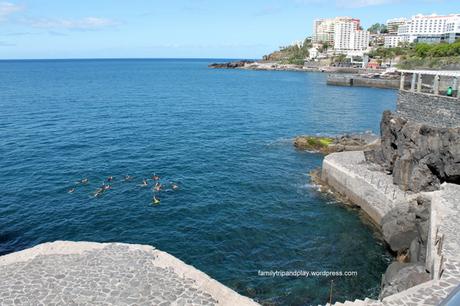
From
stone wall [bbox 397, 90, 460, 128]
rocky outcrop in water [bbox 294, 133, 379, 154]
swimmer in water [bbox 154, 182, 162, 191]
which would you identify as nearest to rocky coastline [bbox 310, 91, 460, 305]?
stone wall [bbox 397, 90, 460, 128]

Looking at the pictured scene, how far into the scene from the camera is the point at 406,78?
34125 millimetres

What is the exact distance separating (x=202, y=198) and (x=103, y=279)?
15.5 meters

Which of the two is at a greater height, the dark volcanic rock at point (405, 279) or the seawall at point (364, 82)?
the seawall at point (364, 82)

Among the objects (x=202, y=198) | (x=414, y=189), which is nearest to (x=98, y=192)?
(x=202, y=198)

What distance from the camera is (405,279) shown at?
16938mm

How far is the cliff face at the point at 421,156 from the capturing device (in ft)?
84.2

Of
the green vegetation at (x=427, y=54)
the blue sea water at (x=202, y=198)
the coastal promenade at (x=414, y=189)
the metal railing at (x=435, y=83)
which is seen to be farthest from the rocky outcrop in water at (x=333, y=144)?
the green vegetation at (x=427, y=54)

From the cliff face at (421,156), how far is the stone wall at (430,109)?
649mm

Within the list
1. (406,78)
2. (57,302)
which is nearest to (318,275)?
(57,302)

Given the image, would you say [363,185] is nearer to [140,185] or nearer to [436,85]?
[436,85]

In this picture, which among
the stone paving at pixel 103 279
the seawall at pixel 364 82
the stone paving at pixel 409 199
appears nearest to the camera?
the stone paving at pixel 409 199

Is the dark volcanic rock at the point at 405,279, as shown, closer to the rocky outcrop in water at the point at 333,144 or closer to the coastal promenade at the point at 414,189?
the coastal promenade at the point at 414,189

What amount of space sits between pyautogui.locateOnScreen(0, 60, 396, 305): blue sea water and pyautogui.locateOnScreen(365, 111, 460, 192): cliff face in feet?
15.4

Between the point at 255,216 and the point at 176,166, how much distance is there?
1374 cm
